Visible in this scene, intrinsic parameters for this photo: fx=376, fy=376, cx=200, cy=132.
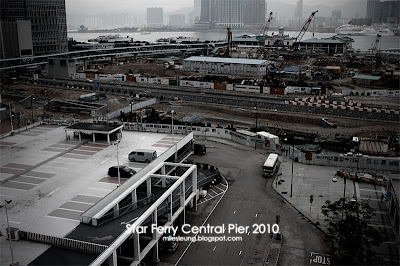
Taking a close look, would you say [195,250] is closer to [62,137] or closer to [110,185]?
[110,185]

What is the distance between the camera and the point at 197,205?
57.4 ft

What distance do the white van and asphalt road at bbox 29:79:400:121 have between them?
867 inches

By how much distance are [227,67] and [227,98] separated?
20.5 m

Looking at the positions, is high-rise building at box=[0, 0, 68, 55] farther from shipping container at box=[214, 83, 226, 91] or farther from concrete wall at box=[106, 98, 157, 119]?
concrete wall at box=[106, 98, 157, 119]

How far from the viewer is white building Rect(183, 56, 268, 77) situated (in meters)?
60.0

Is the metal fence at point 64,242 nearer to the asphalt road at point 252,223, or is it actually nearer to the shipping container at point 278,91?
the asphalt road at point 252,223

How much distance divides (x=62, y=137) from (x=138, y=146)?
4.64 meters

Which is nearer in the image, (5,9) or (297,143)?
(297,143)

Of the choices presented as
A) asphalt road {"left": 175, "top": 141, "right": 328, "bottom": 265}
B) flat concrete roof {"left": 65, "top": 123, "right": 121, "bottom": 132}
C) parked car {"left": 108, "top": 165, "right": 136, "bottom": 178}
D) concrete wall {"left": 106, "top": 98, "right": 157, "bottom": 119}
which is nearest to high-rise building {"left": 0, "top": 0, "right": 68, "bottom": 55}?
concrete wall {"left": 106, "top": 98, "right": 157, "bottom": 119}

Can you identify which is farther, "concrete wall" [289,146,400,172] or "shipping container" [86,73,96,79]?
"shipping container" [86,73,96,79]

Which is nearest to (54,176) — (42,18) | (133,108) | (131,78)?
(133,108)

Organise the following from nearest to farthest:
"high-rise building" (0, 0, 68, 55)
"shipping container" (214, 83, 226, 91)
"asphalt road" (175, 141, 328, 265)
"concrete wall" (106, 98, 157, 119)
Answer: "asphalt road" (175, 141, 328, 265), "concrete wall" (106, 98, 157, 119), "shipping container" (214, 83, 226, 91), "high-rise building" (0, 0, 68, 55)

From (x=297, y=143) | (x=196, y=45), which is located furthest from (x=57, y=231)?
(x=196, y=45)

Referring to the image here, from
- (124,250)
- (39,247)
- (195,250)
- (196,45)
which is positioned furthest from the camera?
(196,45)
